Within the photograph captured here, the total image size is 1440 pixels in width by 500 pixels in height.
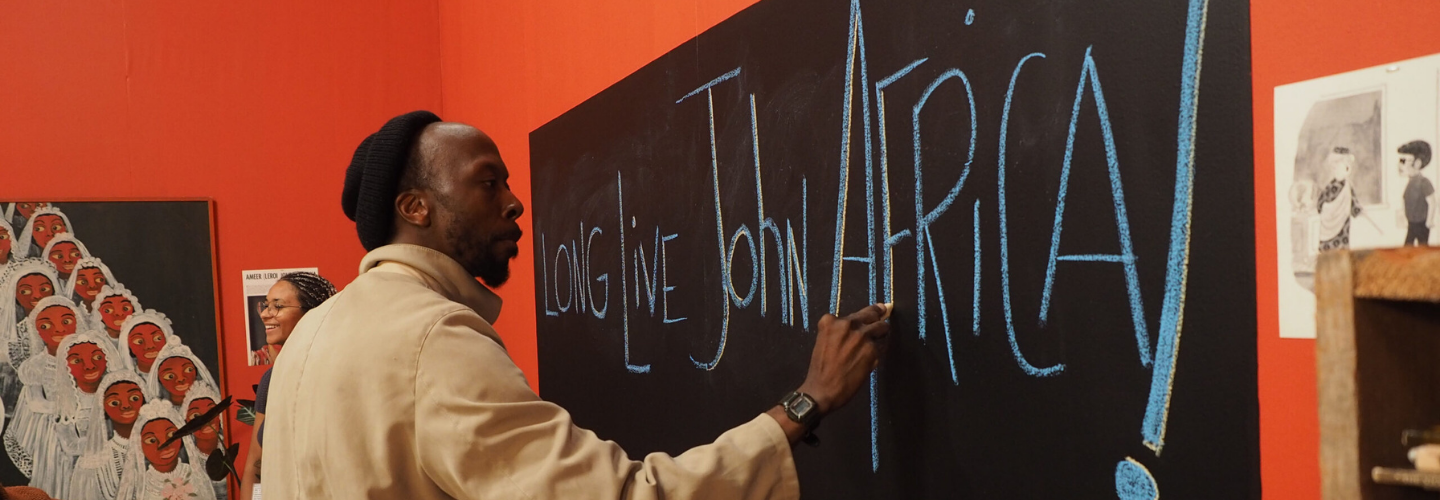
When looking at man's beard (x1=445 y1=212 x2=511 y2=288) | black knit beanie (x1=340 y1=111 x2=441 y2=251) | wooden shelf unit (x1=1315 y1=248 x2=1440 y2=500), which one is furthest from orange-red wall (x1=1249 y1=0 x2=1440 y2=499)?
black knit beanie (x1=340 y1=111 x2=441 y2=251)

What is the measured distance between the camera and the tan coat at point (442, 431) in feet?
3.91

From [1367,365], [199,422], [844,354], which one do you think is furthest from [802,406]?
[199,422]

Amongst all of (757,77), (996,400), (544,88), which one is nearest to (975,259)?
(996,400)

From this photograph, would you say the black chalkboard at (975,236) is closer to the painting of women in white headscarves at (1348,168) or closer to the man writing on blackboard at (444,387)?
the painting of women in white headscarves at (1348,168)

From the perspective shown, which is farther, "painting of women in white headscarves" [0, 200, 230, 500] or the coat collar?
"painting of women in white headscarves" [0, 200, 230, 500]

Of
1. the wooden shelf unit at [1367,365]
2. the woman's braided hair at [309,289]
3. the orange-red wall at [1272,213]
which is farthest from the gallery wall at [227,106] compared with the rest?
the wooden shelf unit at [1367,365]

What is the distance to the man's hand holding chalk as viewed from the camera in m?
1.44

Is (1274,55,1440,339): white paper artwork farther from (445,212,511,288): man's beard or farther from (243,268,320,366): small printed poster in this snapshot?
(243,268,320,366): small printed poster

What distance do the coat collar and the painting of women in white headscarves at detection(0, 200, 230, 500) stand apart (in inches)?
121

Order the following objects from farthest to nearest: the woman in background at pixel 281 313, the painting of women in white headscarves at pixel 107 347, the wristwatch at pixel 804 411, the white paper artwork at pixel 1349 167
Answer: the painting of women in white headscarves at pixel 107 347 → the woman in background at pixel 281 313 → the wristwatch at pixel 804 411 → the white paper artwork at pixel 1349 167

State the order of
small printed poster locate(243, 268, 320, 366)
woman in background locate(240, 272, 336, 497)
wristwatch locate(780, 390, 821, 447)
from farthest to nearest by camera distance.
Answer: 1. small printed poster locate(243, 268, 320, 366)
2. woman in background locate(240, 272, 336, 497)
3. wristwatch locate(780, 390, 821, 447)

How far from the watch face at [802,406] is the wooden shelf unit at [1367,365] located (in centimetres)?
76

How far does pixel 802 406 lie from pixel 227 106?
11.8 ft

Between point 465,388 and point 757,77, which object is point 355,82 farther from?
point 465,388
